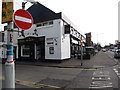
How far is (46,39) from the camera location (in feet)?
50.9

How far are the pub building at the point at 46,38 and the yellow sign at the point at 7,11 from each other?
11.8m

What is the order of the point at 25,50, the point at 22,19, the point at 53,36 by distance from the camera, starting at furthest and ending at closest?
the point at 25,50, the point at 53,36, the point at 22,19

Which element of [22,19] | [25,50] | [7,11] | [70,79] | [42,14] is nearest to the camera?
[7,11]

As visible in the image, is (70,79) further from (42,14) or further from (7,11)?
(42,14)

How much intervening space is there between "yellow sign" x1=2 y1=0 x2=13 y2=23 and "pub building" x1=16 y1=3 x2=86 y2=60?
11.8m

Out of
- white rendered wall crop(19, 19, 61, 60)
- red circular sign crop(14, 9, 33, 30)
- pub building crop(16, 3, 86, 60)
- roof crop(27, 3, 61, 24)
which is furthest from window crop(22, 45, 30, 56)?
red circular sign crop(14, 9, 33, 30)

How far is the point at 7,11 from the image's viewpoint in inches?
80.8

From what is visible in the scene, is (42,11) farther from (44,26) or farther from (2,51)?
(2,51)

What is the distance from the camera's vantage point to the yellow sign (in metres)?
2.02

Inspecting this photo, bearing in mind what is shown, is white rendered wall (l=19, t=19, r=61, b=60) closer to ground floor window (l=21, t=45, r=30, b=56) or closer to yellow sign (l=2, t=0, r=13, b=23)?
ground floor window (l=21, t=45, r=30, b=56)

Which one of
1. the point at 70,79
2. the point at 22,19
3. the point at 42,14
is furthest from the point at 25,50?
the point at 22,19

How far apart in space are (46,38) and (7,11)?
1348cm

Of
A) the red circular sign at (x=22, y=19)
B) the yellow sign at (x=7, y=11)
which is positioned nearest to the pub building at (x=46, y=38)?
the red circular sign at (x=22, y=19)

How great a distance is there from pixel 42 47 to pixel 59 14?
6.31 meters
